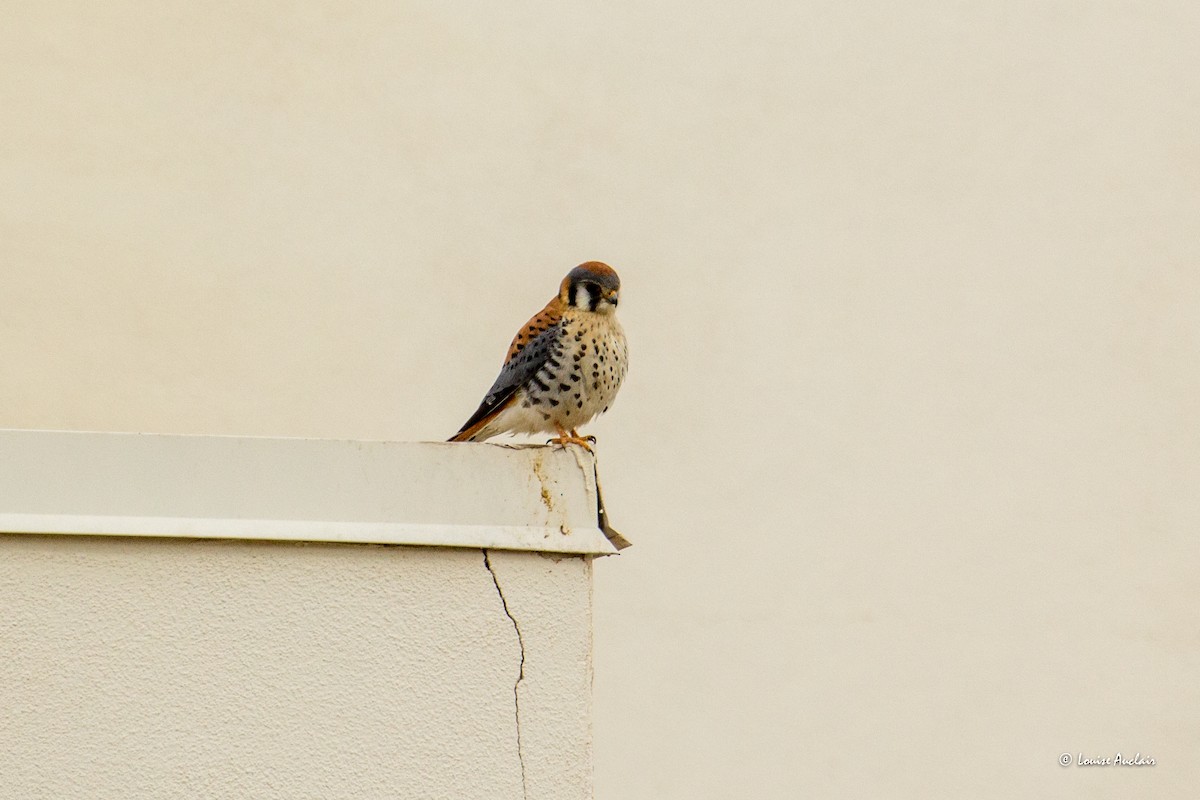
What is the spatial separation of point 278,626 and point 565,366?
1279 millimetres

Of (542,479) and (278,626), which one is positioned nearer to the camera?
(278,626)

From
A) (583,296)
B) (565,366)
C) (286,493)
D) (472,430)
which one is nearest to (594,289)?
(583,296)

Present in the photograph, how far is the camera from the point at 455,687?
2213mm

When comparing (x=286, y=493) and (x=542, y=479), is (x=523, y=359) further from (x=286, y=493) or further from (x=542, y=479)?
(x=286, y=493)

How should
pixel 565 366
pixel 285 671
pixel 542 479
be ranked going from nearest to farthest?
1. pixel 285 671
2. pixel 542 479
3. pixel 565 366

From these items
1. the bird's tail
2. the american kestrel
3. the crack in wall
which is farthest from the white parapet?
the bird's tail

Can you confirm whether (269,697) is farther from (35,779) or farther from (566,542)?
(566,542)

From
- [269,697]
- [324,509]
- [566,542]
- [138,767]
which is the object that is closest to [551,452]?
[566,542]

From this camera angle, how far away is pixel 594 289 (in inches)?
134

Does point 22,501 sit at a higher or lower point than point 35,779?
higher

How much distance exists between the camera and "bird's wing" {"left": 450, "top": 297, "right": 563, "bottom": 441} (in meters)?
3.35

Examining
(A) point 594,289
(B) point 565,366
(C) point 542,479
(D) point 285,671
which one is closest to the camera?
(D) point 285,671

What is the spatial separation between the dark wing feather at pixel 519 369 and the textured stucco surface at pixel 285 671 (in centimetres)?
114

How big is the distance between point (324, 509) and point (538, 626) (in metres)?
0.42
